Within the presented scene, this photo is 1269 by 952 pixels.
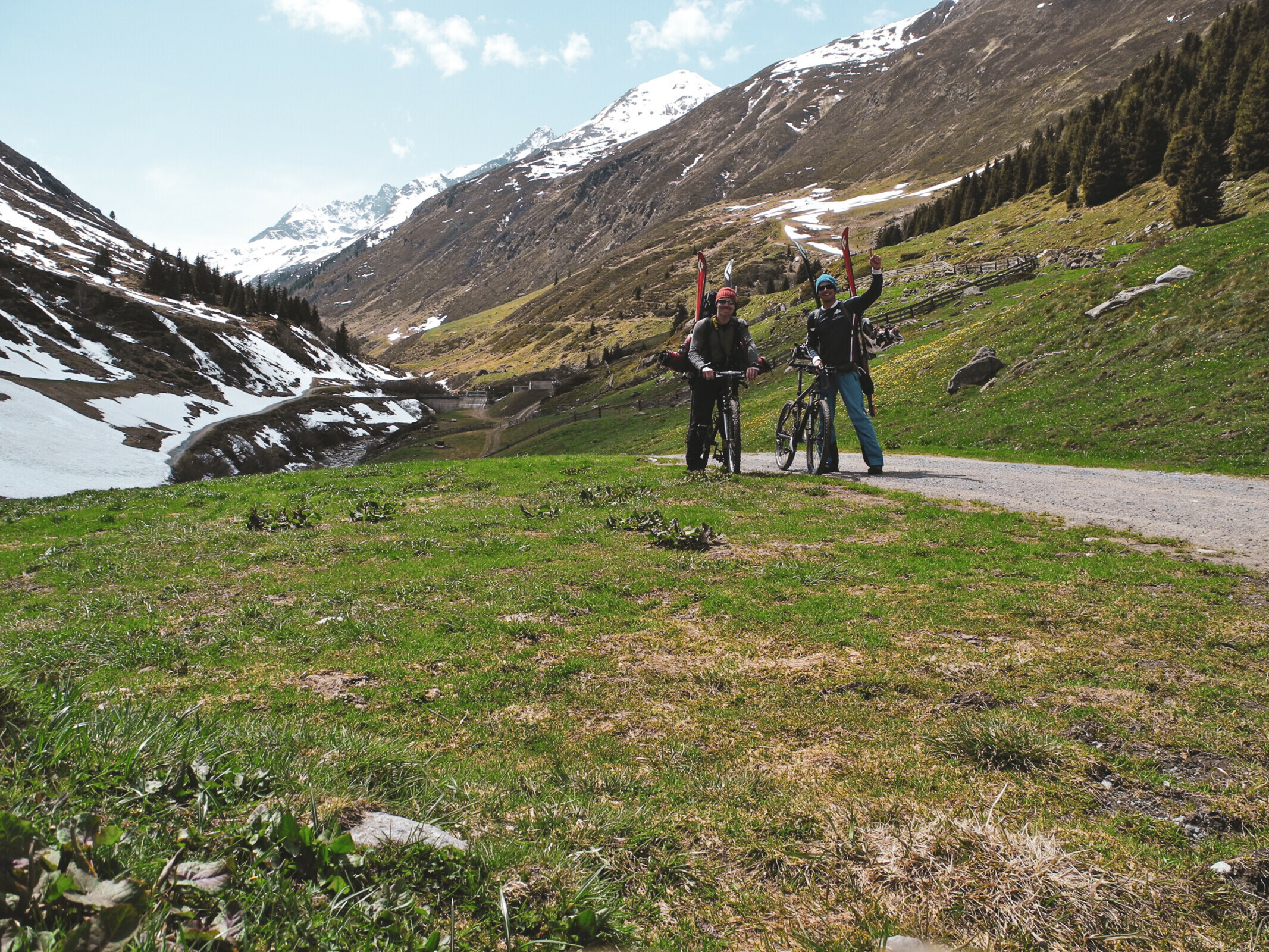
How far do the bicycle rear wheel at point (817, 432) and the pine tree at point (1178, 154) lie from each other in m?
58.3

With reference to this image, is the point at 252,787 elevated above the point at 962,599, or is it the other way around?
the point at 252,787

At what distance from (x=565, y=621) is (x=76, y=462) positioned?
5052 centimetres

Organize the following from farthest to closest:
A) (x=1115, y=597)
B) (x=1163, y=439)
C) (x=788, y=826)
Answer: (x=1163, y=439) < (x=1115, y=597) < (x=788, y=826)

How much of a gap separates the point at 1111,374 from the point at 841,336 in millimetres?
12755

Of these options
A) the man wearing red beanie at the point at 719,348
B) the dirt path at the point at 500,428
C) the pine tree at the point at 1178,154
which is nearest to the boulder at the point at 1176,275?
the man wearing red beanie at the point at 719,348

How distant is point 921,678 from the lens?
15.2ft

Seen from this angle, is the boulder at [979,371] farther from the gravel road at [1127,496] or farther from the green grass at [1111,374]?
the gravel road at [1127,496]

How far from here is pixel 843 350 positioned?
14.5 meters

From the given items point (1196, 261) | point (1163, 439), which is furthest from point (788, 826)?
point (1196, 261)

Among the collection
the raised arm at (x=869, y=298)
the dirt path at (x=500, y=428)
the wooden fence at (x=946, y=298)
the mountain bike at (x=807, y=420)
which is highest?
the wooden fence at (x=946, y=298)

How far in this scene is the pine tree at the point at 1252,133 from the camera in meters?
47.4

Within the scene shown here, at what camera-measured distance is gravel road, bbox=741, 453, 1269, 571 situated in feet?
26.6

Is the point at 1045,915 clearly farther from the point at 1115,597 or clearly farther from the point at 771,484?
the point at 771,484

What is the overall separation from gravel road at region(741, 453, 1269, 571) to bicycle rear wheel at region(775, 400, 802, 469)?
48cm
